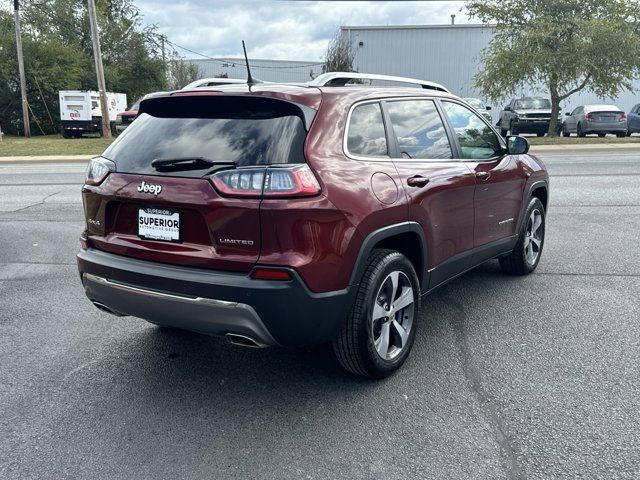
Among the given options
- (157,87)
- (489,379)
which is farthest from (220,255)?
(157,87)

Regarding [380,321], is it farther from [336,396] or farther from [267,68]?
[267,68]

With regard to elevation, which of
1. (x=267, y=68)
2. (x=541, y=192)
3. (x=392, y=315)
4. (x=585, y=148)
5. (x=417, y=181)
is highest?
(x=267, y=68)

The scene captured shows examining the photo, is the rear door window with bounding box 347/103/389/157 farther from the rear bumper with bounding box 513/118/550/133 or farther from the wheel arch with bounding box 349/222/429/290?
the rear bumper with bounding box 513/118/550/133

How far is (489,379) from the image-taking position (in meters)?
3.63

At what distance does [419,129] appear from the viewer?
13.4 feet

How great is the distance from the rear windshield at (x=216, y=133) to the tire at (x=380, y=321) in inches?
33.0

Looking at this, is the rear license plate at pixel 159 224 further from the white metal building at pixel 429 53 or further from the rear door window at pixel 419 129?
the white metal building at pixel 429 53

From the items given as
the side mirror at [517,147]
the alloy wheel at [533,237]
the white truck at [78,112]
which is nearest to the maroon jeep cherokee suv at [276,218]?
the side mirror at [517,147]

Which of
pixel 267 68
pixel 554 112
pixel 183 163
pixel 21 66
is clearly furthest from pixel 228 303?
pixel 267 68

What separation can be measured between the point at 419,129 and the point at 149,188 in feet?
6.09

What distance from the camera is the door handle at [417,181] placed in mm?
3713

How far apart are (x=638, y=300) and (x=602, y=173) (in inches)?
357

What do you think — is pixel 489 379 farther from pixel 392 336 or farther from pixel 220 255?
pixel 220 255

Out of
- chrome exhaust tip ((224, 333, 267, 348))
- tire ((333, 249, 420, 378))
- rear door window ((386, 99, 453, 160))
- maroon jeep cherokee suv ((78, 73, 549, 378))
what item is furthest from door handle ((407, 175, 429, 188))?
chrome exhaust tip ((224, 333, 267, 348))
